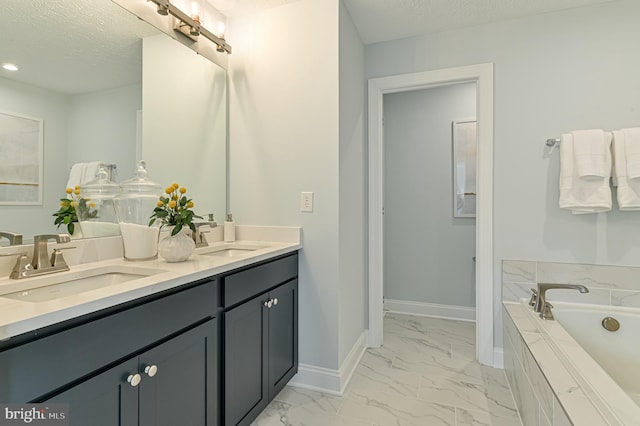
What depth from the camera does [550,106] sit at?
7.13ft

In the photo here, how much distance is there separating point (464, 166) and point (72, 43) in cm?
306

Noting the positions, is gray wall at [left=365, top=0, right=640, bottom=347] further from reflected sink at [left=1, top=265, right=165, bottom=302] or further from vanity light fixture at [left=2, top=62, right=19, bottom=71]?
vanity light fixture at [left=2, top=62, right=19, bottom=71]

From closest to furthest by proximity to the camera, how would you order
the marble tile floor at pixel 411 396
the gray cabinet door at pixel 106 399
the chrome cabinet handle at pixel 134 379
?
the gray cabinet door at pixel 106 399, the chrome cabinet handle at pixel 134 379, the marble tile floor at pixel 411 396

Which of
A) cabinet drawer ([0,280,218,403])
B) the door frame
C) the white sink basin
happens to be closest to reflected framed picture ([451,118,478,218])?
the door frame

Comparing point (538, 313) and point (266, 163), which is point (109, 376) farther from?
point (538, 313)

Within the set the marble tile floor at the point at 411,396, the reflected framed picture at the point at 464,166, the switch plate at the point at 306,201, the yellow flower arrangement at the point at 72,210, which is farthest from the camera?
the reflected framed picture at the point at 464,166

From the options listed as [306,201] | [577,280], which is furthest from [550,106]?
[306,201]

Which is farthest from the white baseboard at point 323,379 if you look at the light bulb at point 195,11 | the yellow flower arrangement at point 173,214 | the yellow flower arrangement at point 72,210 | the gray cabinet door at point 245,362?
the light bulb at point 195,11

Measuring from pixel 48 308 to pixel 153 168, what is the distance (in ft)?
3.54

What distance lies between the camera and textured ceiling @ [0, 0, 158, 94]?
1.19 m

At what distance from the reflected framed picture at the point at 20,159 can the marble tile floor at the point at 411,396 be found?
1.47 m

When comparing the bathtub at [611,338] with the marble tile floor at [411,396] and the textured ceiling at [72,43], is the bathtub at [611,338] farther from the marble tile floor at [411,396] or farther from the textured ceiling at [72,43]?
the textured ceiling at [72,43]

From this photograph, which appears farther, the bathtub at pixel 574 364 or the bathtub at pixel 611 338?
the bathtub at pixel 611 338

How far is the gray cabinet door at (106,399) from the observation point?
0.82 m
